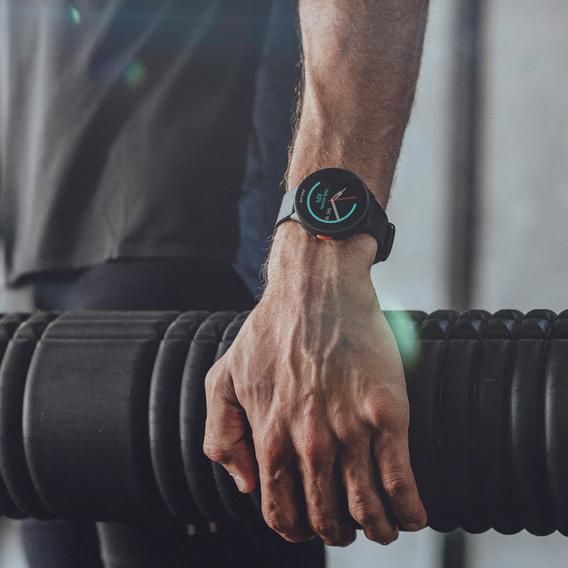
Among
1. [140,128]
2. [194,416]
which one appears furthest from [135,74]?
[194,416]

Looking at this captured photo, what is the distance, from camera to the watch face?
0.80 meters

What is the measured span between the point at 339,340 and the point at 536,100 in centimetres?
190

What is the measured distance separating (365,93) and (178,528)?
0.55 metres

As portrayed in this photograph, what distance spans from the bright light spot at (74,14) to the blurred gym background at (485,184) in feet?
5.12

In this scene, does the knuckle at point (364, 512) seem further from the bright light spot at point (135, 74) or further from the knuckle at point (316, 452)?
the bright light spot at point (135, 74)

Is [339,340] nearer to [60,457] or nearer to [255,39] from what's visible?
[60,457]

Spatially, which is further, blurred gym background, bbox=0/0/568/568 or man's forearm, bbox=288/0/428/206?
blurred gym background, bbox=0/0/568/568

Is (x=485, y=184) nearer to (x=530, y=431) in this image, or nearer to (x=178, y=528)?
(x=178, y=528)

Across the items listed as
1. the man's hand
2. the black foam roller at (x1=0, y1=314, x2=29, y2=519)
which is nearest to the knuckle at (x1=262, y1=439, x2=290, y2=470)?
the man's hand

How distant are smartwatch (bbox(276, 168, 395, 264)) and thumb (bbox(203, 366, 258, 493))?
0.15 meters

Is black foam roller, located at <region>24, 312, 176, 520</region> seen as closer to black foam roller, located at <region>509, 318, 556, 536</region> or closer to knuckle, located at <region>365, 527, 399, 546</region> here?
knuckle, located at <region>365, 527, 399, 546</region>

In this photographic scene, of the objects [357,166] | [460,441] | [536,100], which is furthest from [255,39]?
[536,100]

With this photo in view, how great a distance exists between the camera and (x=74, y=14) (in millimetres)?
1131

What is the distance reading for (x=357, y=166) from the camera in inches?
33.0
